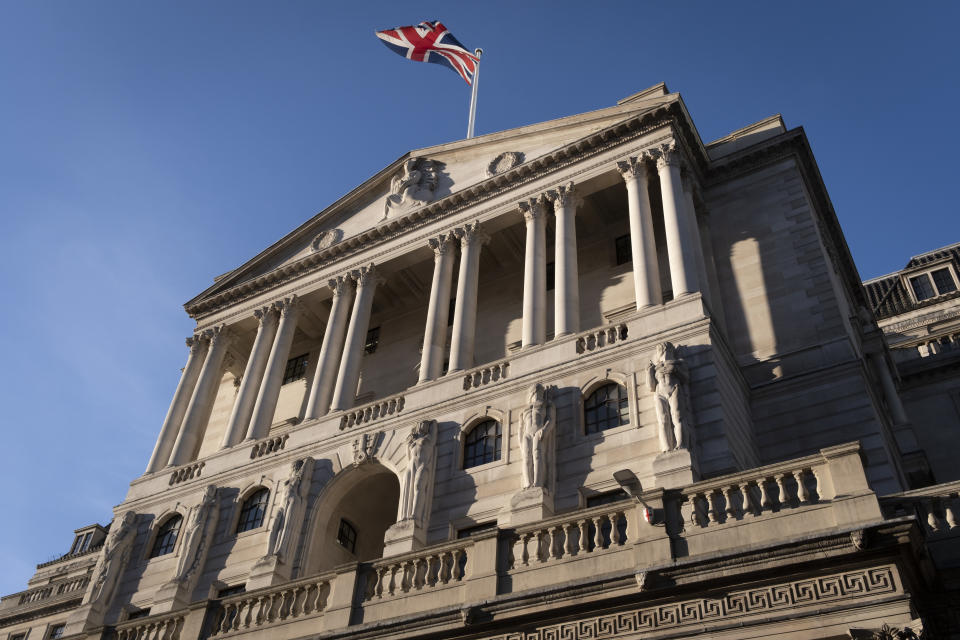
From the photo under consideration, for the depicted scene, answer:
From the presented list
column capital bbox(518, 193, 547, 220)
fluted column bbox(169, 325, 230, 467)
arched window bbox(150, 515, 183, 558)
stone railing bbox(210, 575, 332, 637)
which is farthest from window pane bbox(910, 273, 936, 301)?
stone railing bbox(210, 575, 332, 637)

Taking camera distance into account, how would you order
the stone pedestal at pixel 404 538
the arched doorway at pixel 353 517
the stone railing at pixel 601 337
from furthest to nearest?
the arched doorway at pixel 353 517 → the stone railing at pixel 601 337 → the stone pedestal at pixel 404 538

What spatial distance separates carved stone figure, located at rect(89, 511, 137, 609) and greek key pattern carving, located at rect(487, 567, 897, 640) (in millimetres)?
19813

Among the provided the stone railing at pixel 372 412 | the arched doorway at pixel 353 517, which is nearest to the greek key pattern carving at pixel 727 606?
the arched doorway at pixel 353 517

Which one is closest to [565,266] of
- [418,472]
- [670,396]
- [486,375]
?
[486,375]

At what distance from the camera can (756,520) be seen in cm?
1753

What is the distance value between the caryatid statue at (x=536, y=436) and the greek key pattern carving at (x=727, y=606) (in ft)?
22.8

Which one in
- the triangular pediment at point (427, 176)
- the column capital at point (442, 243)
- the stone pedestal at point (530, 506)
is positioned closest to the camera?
the stone pedestal at point (530, 506)

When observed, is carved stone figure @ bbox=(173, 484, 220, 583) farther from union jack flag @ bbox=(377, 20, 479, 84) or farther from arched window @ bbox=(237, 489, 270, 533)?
union jack flag @ bbox=(377, 20, 479, 84)

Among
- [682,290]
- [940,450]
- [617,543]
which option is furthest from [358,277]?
[940,450]

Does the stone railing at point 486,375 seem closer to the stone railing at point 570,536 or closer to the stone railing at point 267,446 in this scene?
the stone railing at point 267,446

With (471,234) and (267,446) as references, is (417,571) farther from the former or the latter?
(471,234)

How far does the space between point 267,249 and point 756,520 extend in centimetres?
3114

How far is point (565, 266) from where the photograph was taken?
105ft

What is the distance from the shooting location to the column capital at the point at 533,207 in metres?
35.1
